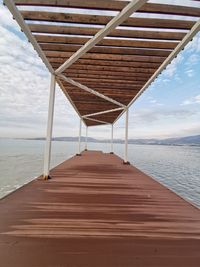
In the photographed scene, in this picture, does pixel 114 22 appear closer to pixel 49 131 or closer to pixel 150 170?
pixel 49 131

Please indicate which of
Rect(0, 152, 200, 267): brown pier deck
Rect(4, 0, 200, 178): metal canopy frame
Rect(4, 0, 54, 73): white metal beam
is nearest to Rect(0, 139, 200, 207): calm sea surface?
Rect(0, 152, 200, 267): brown pier deck

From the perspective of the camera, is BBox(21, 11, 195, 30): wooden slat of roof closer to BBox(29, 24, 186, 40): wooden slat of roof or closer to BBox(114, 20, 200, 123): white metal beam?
BBox(114, 20, 200, 123): white metal beam

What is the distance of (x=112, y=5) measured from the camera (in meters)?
2.97

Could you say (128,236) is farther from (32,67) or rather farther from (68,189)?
(32,67)

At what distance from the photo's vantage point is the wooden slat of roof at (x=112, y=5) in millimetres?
2955

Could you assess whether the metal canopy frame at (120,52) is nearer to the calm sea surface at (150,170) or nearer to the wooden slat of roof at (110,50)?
the wooden slat of roof at (110,50)

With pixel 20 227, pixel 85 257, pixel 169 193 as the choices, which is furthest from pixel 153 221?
pixel 169 193

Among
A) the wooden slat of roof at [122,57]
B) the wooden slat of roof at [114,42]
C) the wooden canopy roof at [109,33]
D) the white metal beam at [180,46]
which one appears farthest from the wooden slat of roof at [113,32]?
the wooden slat of roof at [122,57]

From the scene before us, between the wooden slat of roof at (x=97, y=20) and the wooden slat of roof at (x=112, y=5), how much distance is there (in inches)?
10.1

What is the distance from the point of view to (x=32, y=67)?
16797 mm

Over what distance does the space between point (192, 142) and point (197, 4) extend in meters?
139

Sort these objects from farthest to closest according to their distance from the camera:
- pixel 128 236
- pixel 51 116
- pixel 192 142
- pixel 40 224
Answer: pixel 192 142, pixel 51 116, pixel 40 224, pixel 128 236

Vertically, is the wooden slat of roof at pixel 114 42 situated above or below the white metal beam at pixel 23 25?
above

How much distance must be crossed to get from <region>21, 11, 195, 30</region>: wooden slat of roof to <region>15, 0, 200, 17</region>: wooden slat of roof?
0.84 feet
